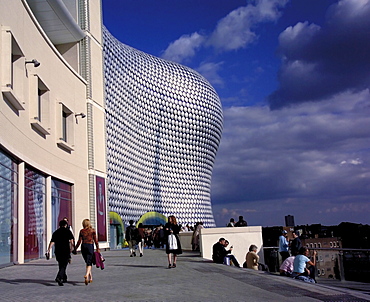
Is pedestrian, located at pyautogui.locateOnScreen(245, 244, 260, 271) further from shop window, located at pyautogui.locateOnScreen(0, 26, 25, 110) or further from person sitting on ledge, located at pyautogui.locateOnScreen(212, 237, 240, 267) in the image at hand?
shop window, located at pyautogui.locateOnScreen(0, 26, 25, 110)

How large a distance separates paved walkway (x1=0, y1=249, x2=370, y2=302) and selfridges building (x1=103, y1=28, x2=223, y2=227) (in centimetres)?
4461

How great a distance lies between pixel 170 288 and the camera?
32.1ft

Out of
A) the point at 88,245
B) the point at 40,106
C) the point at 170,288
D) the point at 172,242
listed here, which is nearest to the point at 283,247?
the point at 172,242

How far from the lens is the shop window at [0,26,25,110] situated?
52.5 ft

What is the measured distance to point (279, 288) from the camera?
984cm

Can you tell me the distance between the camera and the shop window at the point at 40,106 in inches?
775

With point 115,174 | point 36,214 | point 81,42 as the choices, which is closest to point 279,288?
point 36,214

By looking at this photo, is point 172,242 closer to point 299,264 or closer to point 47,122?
point 299,264

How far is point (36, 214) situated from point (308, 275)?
1266 centimetres

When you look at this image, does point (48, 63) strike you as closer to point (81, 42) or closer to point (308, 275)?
point (81, 42)

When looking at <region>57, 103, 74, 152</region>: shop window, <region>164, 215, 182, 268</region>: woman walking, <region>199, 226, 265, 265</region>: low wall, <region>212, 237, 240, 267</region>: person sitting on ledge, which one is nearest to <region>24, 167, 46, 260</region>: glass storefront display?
<region>57, 103, 74, 152</region>: shop window

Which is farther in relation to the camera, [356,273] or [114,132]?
[114,132]

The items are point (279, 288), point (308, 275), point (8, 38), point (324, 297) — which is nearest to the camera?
point (324, 297)

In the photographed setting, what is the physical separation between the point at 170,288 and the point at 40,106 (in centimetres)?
1462
